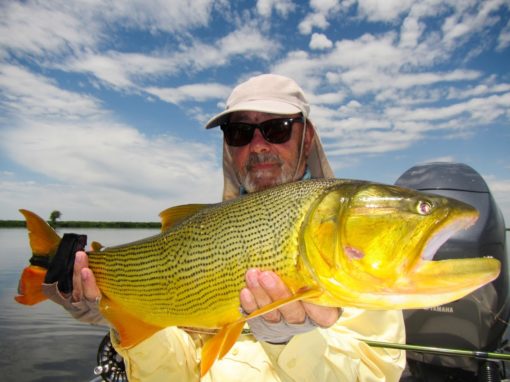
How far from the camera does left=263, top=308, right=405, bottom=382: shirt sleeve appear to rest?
106 inches

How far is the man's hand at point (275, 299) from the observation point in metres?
2.08

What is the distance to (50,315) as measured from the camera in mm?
12484

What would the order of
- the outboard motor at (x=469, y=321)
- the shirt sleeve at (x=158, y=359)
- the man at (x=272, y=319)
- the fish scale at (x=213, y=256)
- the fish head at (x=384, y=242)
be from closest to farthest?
1. the fish head at (x=384, y=242)
2. the fish scale at (x=213, y=256)
3. the man at (x=272, y=319)
4. the shirt sleeve at (x=158, y=359)
5. the outboard motor at (x=469, y=321)

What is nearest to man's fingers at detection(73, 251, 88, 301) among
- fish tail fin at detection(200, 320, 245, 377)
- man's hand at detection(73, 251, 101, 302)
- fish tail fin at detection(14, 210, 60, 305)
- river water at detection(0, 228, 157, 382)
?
man's hand at detection(73, 251, 101, 302)

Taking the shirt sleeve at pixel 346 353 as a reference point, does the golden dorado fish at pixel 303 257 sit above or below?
above

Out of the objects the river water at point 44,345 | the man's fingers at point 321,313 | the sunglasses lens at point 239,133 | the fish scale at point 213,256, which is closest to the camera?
the fish scale at point 213,256

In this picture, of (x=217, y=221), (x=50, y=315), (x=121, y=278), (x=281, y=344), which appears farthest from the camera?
(x=50, y=315)

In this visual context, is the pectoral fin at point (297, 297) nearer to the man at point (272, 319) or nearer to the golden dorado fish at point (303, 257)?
the golden dorado fish at point (303, 257)

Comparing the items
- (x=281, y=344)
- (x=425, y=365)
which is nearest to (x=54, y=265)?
(x=281, y=344)

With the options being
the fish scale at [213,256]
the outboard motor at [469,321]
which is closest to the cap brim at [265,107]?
the fish scale at [213,256]

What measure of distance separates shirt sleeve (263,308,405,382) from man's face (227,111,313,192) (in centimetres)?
154

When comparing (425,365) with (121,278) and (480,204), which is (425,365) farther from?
(121,278)

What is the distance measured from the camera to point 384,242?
1938 mm

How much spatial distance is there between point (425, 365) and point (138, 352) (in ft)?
10.5
